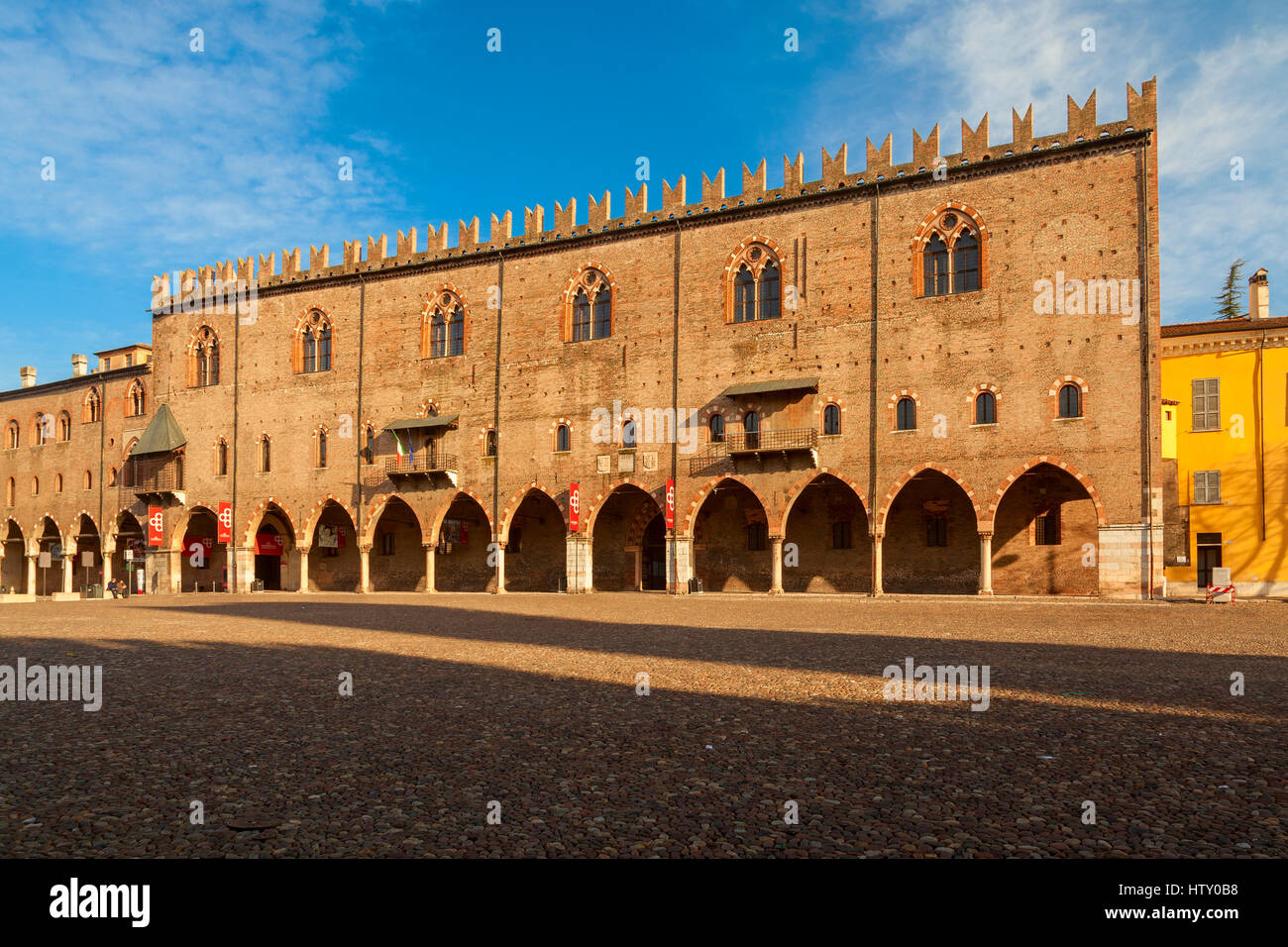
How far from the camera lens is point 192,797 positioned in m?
5.29

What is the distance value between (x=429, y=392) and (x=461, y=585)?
28.1 ft

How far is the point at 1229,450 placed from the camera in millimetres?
31438

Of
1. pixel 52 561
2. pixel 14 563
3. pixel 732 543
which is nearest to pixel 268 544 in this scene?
pixel 52 561

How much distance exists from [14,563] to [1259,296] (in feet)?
216

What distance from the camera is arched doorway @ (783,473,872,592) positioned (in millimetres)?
32719

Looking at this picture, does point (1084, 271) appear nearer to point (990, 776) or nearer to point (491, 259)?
point (491, 259)

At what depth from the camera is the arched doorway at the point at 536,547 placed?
123 ft

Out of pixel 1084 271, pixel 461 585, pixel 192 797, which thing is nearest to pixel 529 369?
pixel 461 585

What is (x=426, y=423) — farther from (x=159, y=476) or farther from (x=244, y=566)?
(x=159, y=476)

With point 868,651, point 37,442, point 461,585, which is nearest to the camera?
point 868,651

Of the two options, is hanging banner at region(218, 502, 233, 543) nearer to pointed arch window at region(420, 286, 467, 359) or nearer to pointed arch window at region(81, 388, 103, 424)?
pointed arch window at region(420, 286, 467, 359)

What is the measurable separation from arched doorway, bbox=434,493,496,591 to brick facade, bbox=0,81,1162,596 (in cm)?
13

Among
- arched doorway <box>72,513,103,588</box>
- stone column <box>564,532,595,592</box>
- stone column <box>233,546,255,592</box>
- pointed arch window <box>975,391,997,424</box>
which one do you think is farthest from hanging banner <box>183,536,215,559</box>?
pointed arch window <box>975,391,997,424</box>

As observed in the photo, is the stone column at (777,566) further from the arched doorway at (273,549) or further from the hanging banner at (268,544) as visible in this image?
the hanging banner at (268,544)
